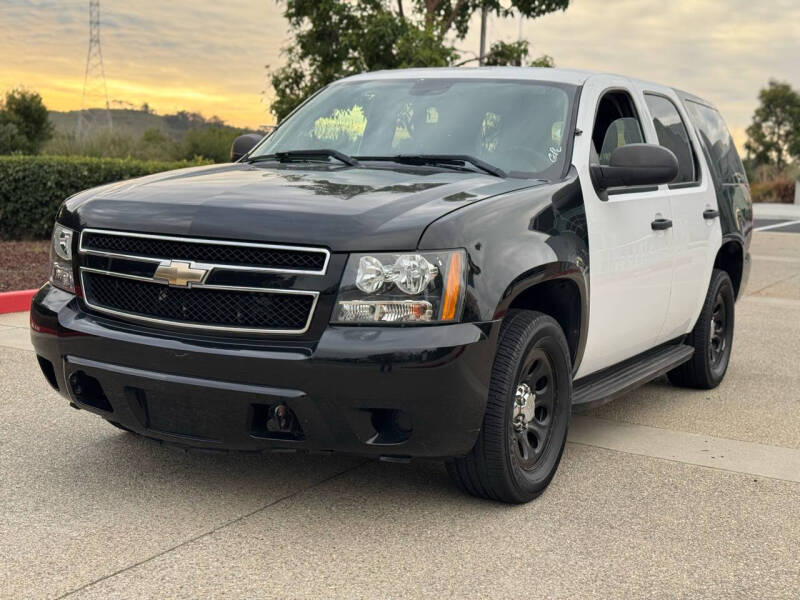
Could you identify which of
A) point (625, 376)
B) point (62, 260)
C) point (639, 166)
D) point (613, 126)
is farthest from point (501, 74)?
point (62, 260)

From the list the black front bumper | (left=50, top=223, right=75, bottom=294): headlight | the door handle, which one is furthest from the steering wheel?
(left=50, top=223, right=75, bottom=294): headlight

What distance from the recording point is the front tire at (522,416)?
400cm

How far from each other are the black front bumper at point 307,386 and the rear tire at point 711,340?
3.08 meters

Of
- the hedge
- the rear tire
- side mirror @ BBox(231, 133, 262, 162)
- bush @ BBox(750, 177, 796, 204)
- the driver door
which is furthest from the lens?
bush @ BBox(750, 177, 796, 204)

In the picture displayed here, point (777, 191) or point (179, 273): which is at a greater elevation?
point (179, 273)

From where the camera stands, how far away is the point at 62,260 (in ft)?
14.3

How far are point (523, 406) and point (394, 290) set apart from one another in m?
0.95

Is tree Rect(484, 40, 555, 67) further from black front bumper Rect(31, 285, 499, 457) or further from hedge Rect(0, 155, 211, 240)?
black front bumper Rect(31, 285, 499, 457)

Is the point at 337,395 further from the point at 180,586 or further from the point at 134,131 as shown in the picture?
the point at 134,131

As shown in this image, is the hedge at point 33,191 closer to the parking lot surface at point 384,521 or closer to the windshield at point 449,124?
the parking lot surface at point 384,521

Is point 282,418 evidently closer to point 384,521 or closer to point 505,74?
point 384,521

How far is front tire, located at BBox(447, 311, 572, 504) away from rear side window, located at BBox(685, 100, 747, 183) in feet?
9.01

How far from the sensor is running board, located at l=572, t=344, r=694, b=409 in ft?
16.1

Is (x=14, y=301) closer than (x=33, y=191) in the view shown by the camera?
Yes
